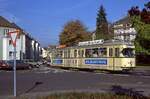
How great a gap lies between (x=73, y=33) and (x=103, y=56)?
225 ft

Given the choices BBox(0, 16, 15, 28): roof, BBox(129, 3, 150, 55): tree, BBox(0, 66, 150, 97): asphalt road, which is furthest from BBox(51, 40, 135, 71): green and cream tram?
BBox(0, 16, 15, 28): roof

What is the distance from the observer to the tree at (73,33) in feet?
366

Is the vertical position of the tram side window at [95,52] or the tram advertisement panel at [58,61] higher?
the tram side window at [95,52]

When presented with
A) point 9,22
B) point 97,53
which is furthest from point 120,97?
point 9,22

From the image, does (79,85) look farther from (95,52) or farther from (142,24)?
(95,52)

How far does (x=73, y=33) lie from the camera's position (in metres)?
112

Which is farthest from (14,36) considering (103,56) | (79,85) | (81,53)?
(81,53)

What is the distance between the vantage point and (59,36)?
11519 centimetres

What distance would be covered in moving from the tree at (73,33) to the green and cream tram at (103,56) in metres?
57.7

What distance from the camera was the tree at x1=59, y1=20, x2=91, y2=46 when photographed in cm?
11144

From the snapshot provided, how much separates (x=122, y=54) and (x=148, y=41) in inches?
1261

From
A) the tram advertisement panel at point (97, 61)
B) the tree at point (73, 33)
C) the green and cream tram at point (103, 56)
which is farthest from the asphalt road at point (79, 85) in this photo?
the tree at point (73, 33)

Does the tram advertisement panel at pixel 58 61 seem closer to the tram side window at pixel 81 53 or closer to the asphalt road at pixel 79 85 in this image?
the tram side window at pixel 81 53

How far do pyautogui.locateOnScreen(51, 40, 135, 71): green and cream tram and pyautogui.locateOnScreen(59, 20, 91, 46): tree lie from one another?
5774 cm
